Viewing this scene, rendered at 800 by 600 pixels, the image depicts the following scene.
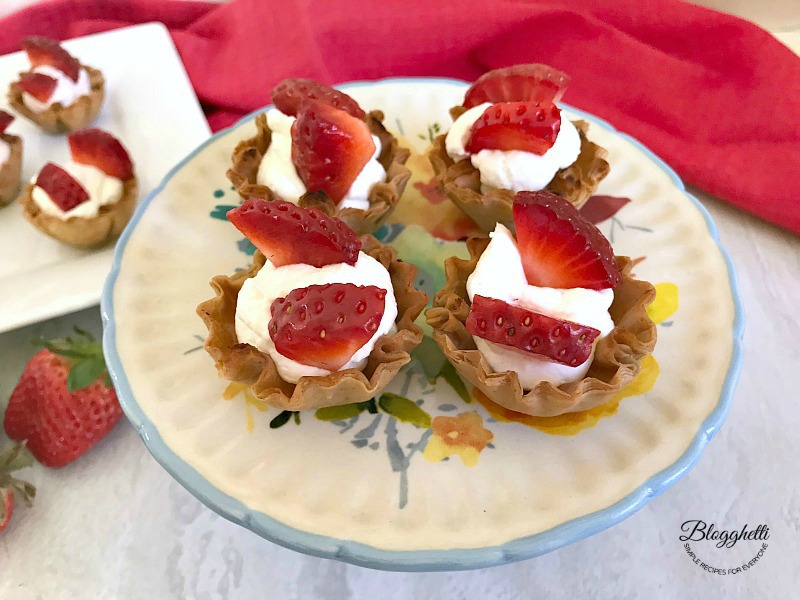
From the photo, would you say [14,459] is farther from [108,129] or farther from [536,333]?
[108,129]

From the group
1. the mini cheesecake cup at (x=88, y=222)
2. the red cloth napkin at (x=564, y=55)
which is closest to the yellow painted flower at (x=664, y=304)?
the red cloth napkin at (x=564, y=55)

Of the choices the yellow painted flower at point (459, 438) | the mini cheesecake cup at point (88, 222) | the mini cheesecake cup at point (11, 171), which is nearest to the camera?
the yellow painted flower at point (459, 438)

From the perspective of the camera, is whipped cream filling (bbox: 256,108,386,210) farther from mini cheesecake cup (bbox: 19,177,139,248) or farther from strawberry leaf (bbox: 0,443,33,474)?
strawberry leaf (bbox: 0,443,33,474)

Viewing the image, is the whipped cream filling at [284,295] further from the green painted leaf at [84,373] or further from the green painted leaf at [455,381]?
the green painted leaf at [84,373]

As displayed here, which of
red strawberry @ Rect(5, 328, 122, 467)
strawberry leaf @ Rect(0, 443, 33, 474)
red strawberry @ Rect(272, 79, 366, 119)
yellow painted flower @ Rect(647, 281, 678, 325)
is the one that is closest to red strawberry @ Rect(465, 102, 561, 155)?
red strawberry @ Rect(272, 79, 366, 119)

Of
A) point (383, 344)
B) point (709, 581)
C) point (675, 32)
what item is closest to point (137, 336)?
point (383, 344)

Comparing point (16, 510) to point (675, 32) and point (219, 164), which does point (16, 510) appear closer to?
point (219, 164)

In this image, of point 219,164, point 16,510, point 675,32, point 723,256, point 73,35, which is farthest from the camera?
point 73,35
